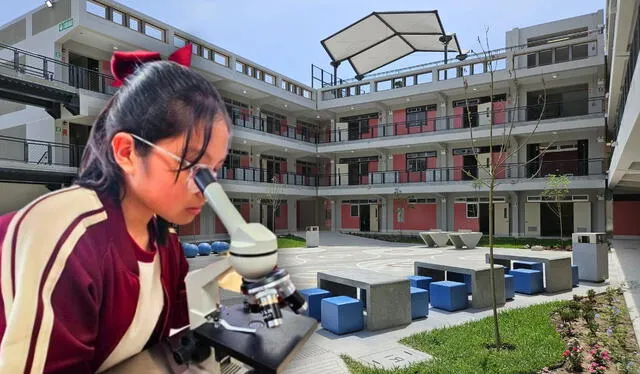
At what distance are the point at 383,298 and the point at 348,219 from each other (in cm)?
2473

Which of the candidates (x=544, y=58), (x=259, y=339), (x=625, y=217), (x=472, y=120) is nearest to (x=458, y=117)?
(x=472, y=120)

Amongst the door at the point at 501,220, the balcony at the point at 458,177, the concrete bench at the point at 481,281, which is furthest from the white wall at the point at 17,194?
the door at the point at 501,220

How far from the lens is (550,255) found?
10.0 meters

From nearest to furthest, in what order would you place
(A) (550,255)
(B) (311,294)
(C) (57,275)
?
(C) (57,275) < (B) (311,294) < (A) (550,255)

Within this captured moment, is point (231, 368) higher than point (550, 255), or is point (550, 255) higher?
point (231, 368)

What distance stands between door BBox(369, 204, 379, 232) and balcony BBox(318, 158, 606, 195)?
→ 2.06m

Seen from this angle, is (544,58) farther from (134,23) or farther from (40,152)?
(40,152)

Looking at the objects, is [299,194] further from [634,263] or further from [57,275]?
[57,275]

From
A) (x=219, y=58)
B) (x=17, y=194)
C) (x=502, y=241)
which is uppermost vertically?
(x=219, y=58)

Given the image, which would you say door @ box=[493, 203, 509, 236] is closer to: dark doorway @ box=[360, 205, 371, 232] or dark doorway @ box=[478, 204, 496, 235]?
dark doorway @ box=[478, 204, 496, 235]

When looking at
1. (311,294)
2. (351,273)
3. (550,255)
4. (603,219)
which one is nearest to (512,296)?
(550,255)

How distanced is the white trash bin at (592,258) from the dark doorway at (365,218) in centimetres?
1965

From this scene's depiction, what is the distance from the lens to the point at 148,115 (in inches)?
37.5

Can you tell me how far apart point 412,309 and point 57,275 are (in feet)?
22.5
